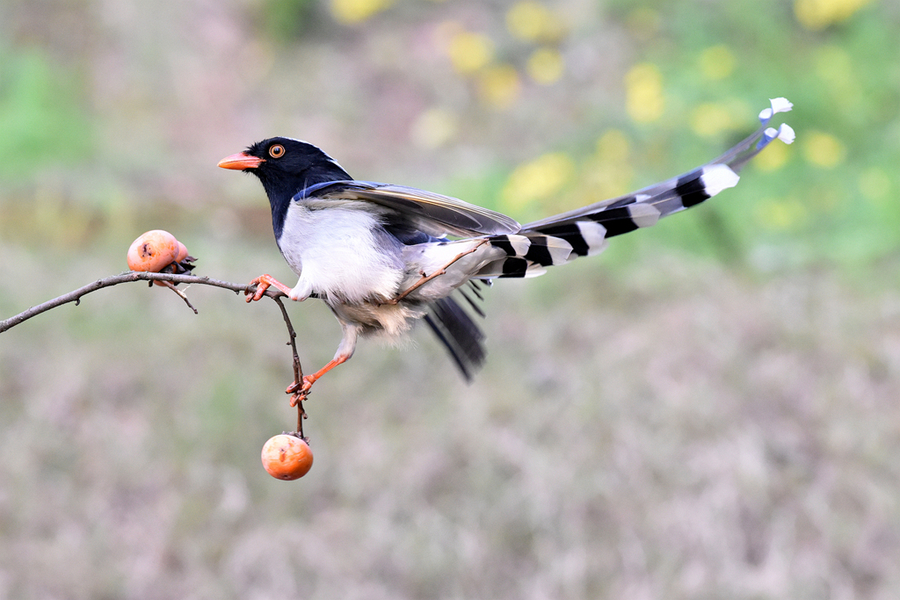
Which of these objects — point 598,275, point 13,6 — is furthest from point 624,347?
point 13,6

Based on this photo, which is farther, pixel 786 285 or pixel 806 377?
pixel 786 285

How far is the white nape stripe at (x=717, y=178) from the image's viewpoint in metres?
1.36

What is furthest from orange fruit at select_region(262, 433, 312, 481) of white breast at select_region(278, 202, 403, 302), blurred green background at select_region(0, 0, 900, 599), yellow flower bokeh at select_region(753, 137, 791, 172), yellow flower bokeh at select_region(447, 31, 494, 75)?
yellow flower bokeh at select_region(447, 31, 494, 75)

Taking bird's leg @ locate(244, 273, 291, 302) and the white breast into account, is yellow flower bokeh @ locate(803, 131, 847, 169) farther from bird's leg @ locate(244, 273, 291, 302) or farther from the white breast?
bird's leg @ locate(244, 273, 291, 302)

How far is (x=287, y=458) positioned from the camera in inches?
61.7

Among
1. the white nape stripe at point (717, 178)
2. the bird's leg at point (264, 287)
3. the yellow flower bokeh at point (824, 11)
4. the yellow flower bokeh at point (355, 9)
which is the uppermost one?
the yellow flower bokeh at point (355, 9)

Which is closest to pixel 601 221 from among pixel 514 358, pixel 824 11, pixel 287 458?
pixel 287 458

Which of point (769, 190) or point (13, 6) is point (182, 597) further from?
point (13, 6)

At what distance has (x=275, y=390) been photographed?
5211 mm

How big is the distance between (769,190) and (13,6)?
7.64m

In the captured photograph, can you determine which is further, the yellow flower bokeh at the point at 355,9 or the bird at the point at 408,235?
the yellow flower bokeh at the point at 355,9

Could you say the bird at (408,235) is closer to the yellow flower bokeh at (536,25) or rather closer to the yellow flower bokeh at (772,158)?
the yellow flower bokeh at (772,158)

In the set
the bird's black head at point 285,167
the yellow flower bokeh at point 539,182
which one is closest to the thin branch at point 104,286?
the bird's black head at point 285,167

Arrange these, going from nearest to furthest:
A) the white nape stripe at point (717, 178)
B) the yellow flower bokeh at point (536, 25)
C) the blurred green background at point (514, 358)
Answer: the white nape stripe at point (717, 178) → the blurred green background at point (514, 358) → the yellow flower bokeh at point (536, 25)
